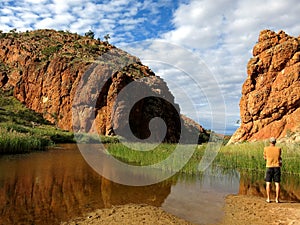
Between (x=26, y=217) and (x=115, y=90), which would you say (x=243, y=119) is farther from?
(x=26, y=217)

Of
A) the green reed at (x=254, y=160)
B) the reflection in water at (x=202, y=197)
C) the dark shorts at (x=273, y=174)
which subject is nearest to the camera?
the reflection in water at (x=202, y=197)

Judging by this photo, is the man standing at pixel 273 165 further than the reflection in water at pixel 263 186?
No

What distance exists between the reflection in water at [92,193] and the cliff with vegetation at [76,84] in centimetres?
3835

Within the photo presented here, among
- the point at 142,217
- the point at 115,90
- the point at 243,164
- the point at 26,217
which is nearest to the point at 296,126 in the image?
the point at 243,164

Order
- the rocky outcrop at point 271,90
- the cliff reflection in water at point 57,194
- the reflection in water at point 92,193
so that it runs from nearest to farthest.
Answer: the cliff reflection in water at point 57,194, the reflection in water at point 92,193, the rocky outcrop at point 271,90

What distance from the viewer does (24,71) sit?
211ft

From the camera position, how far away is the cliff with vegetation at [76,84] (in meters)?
54.7

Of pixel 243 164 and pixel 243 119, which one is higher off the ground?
pixel 243 119

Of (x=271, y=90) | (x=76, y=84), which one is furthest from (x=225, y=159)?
(x=76, y=84)

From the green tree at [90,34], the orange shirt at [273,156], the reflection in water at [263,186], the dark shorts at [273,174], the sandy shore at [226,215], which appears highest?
the green tree at [90,34]

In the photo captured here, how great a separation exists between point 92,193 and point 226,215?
487 centimetres

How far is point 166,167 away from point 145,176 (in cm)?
283

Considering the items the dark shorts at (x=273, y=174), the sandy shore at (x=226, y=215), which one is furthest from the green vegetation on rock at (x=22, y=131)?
the dark shorts at (x=273, y=174)

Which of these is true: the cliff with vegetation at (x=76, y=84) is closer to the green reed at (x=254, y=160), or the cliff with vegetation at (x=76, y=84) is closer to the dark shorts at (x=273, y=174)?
the green reed at (x=254, y=160)
